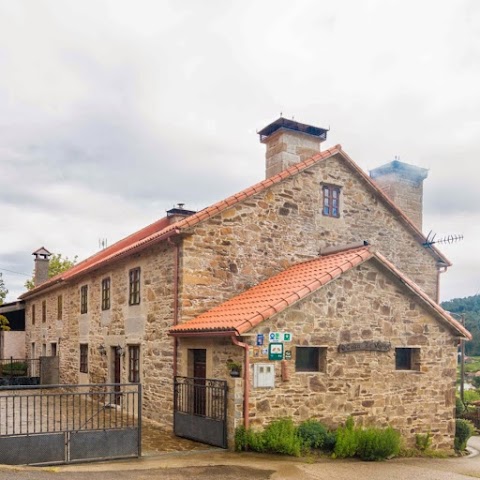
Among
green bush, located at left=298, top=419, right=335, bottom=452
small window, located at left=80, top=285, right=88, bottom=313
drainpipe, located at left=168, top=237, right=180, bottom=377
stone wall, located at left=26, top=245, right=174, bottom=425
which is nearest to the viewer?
green bush, located at left=298, top=419, right=335, bottom=452

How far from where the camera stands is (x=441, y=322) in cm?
1415

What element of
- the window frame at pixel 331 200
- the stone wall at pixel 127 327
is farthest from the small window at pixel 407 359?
the stone wall at pixel 127 327

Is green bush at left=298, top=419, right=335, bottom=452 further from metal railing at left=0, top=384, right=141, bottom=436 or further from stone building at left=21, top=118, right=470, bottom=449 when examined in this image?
metal railing at left=0, top=384, right=141, bottom=436

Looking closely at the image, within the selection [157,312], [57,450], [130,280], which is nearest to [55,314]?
[130,280]

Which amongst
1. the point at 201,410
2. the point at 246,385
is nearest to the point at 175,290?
the point at 201,410

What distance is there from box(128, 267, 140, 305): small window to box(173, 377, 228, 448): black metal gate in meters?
3.48

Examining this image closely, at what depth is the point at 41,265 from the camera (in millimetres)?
35594

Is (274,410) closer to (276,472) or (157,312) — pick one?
(276,472)

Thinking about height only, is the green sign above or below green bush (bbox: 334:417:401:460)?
above

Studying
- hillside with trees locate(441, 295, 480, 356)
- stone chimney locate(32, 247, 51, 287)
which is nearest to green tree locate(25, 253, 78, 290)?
stone chimney locate(32, 247, 51, 287)

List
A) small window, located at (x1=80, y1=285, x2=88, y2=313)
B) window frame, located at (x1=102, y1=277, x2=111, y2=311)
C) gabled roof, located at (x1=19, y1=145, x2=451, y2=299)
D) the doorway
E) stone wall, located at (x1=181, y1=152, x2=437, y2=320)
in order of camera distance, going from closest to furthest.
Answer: the doorway, gabled roof, located at (x1=19, y1=145, x2=451, y2=299), stone wall, located at (x1=181, y1=152, x2=437, y2=320), window frame, located at (x1=102, y1=277, x2=111, y2=311), small window, located at (x1=80, y1=285, x2=88, y2=313)

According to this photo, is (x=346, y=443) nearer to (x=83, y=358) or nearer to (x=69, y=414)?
(x=69, y=414)

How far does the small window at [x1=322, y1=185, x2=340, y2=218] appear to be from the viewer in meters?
16.6

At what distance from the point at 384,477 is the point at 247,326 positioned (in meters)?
3.52
